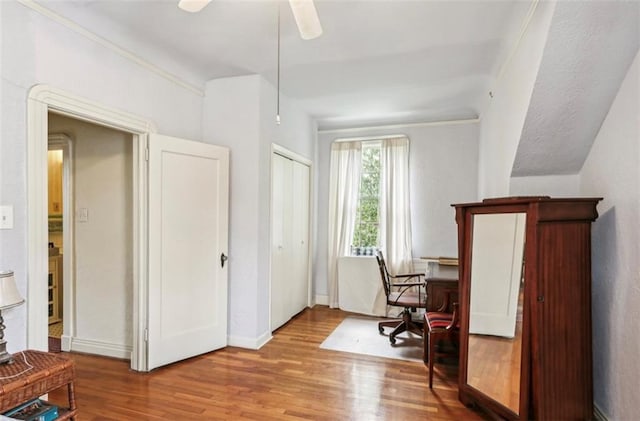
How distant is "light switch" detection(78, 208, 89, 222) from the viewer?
3306 mm

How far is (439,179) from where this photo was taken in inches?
187

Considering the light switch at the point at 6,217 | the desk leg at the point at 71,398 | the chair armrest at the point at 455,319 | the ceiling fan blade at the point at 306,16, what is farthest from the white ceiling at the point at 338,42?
the desk leg at the point at 71,398

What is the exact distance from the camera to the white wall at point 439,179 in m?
4.66

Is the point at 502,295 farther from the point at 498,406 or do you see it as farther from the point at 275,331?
the point at 275,331

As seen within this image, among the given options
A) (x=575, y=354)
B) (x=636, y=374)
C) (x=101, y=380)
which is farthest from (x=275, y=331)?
(x=636, y=374)

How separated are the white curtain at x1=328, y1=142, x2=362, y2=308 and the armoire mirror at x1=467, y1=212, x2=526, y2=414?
2.68 metres

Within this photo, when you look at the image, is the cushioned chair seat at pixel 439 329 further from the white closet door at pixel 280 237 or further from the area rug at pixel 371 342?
the white closet door at pixel 280 237

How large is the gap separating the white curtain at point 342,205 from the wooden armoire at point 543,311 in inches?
112

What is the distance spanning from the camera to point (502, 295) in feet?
7.40

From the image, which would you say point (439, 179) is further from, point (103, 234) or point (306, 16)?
point (103, 234)

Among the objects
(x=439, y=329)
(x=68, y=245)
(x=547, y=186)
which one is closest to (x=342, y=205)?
(x=439, y=329)

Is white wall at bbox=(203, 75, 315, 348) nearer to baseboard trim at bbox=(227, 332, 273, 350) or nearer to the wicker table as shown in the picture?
baseboard trim at bbox=(227, 332, 273, 350)

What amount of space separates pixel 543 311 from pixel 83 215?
381 centimetres

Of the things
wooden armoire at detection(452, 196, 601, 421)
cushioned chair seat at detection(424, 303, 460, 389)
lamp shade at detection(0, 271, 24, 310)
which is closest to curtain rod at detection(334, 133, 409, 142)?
cushioned chair seat at detection(424, 303, 460, 389)
